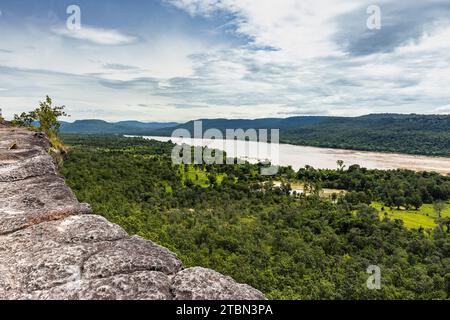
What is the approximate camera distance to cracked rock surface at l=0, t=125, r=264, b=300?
3.24 m

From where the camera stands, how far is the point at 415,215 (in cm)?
6069

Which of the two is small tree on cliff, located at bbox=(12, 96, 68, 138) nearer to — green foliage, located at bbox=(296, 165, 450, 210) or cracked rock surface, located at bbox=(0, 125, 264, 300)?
cracked rock surface, located at bbox=(0, 125, 264, 300)

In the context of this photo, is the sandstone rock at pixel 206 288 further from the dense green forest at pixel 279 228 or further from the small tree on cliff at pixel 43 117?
the dense green forest at pixel 279 228

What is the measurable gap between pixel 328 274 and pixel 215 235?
12.3 meters

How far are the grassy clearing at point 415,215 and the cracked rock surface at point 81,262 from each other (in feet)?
181

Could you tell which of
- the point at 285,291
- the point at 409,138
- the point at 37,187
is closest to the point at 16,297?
the point at 37,187

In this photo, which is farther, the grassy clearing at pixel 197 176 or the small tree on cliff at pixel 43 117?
the grassy clearing at pixel 197 176

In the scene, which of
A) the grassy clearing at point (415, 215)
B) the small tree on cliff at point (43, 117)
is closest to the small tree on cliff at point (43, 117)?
the small tree on cliff at point (43, 117)

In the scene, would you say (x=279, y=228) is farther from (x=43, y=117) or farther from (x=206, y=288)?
(x=206, y=288)

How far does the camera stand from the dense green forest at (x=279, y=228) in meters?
31.0

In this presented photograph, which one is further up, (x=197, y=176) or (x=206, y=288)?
(x=206, y=288)

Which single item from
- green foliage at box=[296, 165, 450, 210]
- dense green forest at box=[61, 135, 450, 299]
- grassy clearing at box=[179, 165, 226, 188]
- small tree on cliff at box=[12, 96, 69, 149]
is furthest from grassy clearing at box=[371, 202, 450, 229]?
small tree on cliff at box=[12, 96, 69, 149]

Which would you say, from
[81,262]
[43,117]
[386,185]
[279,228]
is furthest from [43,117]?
[386,185]

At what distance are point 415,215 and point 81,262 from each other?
66.3 m
